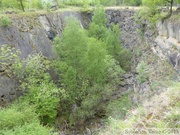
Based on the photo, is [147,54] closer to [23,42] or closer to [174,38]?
[174,38]

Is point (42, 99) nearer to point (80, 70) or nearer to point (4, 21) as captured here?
point (80, 70)

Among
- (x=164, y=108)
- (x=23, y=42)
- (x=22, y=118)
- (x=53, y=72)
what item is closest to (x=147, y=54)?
(x=53, y=72)

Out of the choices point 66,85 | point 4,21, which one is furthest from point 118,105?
point 4,21

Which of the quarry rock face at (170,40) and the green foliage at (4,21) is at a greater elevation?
the green foliage at (4,21)

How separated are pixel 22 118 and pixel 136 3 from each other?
3697 cm

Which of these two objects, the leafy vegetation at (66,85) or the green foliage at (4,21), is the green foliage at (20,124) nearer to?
the leafy vegetation at (66,85)

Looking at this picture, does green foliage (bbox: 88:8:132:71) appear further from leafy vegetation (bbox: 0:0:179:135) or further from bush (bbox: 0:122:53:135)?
bush (bbox: 0:122:53:135)

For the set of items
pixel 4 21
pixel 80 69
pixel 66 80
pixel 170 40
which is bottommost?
pixel 66 80

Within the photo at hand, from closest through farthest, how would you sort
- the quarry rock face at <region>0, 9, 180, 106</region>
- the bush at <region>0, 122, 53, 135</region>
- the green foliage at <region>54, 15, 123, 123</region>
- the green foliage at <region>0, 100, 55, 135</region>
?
1. the bush at <region>0, 122, 53, 135</region>
2. the green foliage at <region>0, 100, 55, 135</region>
3. the green foliage at <region>54, 15, 123, 123</region>
4. the quarry rock face at <region>0, 9, 180, 106</region>

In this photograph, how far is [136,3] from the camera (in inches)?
1660

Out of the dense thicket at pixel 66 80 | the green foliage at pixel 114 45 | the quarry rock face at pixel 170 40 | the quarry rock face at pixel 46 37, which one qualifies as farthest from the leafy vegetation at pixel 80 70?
the quarry rock face at pixel 170 40

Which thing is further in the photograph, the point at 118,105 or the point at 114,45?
the point at 114,45

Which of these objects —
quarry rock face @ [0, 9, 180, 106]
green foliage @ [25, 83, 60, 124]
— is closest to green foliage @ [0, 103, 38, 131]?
green foliage @ [25, 83, 60, 124]

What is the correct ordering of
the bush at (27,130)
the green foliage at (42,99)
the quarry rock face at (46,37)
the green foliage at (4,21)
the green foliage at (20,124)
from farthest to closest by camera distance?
the green foliage at (4,21)
the quarry rock face at (46,37)
the green foliage at (42,99)
the green foliage at (20,124)
the bush at (27,130)
